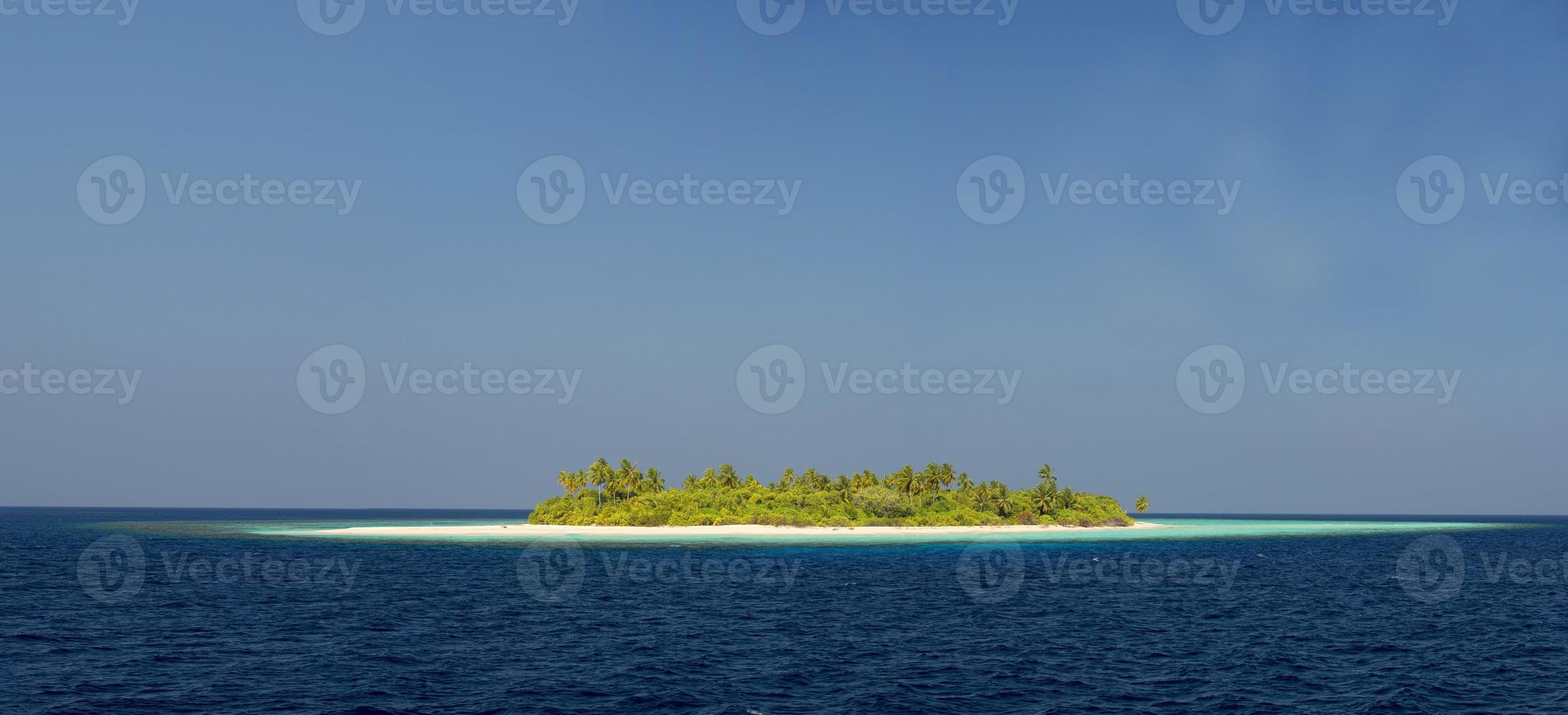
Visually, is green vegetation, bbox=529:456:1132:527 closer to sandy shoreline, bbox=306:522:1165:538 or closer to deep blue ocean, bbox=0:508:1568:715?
sandy shoreline, bbox=306:522:1165:538

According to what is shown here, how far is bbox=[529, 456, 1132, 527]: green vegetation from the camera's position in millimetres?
150125

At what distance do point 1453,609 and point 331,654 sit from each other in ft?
202

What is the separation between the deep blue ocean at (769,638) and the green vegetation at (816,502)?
64905 millimetres

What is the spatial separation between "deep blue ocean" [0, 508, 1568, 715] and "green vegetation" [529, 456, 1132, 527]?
6491 centimetres

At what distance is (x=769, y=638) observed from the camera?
141 ft

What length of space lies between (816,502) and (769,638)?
11544cm

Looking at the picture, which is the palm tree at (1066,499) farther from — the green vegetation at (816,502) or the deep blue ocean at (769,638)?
the deep blue ocean at (769,638)

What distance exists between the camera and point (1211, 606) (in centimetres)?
5509

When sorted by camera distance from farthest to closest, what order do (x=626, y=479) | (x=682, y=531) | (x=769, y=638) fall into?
(x=626, y=479), (x=682, y=531), (x=769, y=638)

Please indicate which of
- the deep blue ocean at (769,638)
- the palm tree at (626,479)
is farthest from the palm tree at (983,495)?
the deep blue ocean at (769,638)

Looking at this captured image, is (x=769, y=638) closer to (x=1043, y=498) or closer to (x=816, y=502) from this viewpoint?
(x=816, y=502)

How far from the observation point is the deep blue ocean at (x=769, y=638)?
30.9 metres

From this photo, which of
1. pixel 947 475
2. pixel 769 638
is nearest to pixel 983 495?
pixel 947 475

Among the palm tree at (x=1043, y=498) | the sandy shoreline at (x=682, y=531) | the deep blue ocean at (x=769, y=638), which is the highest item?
the palm tree at (x=1043, y=498)
